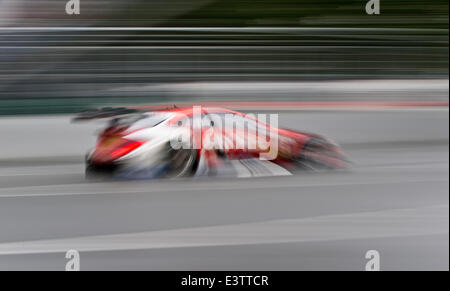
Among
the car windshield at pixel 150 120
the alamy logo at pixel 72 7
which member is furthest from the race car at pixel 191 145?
the alamy logo at pixel 72 7

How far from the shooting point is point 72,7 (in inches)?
107

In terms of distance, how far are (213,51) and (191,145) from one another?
82 cm

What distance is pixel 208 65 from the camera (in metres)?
2.97

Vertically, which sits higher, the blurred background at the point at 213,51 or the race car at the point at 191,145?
the blurred background at the point at 213,51

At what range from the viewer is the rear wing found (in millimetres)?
2864

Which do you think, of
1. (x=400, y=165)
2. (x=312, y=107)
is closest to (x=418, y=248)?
(x=400, y=165)

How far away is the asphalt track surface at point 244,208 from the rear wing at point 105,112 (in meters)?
0.07

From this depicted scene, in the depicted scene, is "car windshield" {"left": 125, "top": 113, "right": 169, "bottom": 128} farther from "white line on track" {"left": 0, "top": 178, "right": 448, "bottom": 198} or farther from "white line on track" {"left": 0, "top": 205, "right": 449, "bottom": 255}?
"white line on track" {"left": 0, "top": 205, "right": 449, "bottom": 255}

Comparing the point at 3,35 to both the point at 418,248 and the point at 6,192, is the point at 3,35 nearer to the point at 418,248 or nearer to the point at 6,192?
the point at 6,192

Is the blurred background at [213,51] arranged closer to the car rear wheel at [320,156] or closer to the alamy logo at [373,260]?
the car rear wheel at [320,156]

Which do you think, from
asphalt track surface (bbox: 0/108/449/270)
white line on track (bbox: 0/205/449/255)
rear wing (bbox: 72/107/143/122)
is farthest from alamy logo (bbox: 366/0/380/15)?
rear wing (bbox: 72/107/143/122)

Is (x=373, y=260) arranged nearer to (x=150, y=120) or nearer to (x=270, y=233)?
(x=270, y=233)

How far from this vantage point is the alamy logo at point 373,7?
2945 mm

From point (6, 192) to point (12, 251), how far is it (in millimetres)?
679
